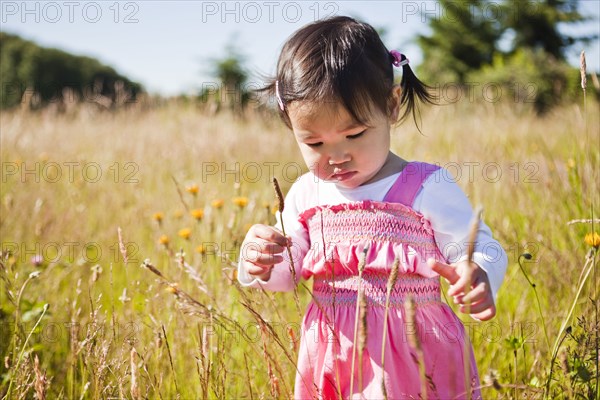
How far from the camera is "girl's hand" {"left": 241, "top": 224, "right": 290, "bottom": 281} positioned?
119 centimetres

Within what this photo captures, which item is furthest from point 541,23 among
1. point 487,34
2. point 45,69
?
point 45,69

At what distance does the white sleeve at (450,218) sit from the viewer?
1.17 m

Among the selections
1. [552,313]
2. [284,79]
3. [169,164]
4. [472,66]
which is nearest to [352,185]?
[284,79]

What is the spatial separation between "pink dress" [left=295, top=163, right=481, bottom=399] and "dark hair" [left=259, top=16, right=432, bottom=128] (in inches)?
8.4

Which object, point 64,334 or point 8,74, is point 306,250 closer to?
point 64,334

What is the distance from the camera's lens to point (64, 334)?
190 centimetres

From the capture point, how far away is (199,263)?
2.06 meters

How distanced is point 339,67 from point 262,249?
17.4 inches

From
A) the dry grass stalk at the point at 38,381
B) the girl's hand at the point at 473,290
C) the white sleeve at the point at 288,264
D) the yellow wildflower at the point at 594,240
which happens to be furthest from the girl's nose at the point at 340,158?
the dry grass stalk at the point at 38,381

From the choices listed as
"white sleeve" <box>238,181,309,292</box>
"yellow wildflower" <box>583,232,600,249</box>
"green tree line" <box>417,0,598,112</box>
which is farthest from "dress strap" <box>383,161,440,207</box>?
"green tree line" <box>417,0,598,112</box>

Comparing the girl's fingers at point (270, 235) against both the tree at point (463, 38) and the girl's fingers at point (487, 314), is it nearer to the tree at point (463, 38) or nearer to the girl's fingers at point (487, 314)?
the girl's fingers at point (487, 314)

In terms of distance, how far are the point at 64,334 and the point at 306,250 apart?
3.36ft

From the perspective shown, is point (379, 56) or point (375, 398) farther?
point (379, 56)

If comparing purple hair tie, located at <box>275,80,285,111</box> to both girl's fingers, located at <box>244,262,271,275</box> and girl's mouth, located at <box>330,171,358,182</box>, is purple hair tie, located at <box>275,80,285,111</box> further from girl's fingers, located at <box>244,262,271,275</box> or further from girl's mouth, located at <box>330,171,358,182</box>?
girl's fingers, located at <box>244,262,271,275</box>
